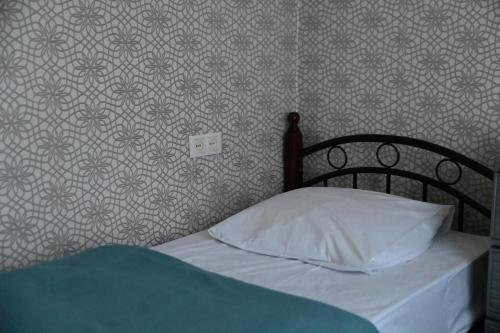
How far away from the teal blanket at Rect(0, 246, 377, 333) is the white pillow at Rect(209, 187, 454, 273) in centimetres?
37

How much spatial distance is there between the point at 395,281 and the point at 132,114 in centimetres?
117

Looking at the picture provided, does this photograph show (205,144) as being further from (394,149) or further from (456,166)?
(456,166)

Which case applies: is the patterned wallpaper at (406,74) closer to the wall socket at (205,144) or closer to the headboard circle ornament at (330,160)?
the headboard circle ornament at (330,160)

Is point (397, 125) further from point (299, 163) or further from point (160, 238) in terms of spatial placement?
point (160, 238)

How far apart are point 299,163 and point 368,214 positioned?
78 centimetres

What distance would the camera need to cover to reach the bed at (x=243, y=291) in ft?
4.54

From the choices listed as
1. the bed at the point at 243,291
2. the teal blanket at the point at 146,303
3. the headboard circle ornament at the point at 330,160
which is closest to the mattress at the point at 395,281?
the bed at the point at 243,291

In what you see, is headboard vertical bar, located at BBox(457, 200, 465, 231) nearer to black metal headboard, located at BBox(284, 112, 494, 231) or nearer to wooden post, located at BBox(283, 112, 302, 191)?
black metal headboard, located at BBox(284, 112, 494, 231)

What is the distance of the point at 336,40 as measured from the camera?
→ 2557mm

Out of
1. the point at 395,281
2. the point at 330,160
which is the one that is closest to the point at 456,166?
the point at 330,160

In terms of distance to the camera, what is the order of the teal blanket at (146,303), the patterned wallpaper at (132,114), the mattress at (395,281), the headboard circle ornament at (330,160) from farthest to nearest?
the headboard circle ornament at (330,160), the patterned wallpaper at (132,114), the mattress at (395,281), the teal blanket at (146,303)

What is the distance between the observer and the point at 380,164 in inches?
97.2

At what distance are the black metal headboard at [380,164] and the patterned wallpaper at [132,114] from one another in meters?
0.09

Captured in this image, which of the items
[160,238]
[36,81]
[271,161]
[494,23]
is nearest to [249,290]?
[160,238]
